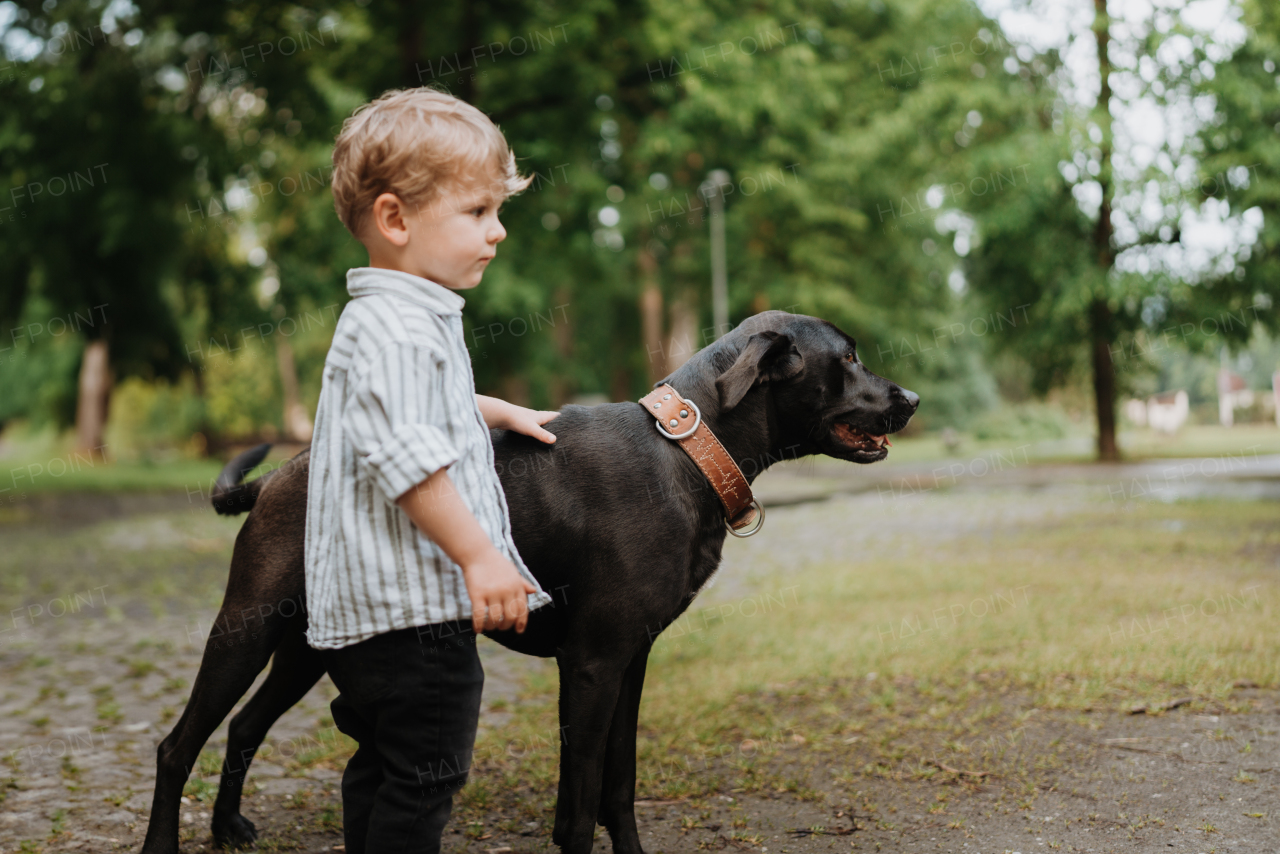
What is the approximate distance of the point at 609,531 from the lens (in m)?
2.74

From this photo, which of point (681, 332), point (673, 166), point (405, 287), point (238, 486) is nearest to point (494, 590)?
point (405, 287)

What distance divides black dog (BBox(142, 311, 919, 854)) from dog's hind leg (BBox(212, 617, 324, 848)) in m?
0.21

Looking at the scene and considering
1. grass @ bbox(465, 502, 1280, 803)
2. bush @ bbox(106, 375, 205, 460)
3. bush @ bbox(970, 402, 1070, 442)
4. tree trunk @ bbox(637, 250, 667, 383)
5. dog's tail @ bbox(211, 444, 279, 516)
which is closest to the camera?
dog's tail @ bbox(211, 444, 279, 516)

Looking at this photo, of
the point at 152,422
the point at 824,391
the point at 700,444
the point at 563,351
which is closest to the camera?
the point at 700,444

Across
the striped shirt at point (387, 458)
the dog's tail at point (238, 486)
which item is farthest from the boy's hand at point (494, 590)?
the dog's tail at point (238, 486)

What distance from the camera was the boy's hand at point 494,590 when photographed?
2.04 meters

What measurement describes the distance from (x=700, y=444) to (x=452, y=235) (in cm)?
94

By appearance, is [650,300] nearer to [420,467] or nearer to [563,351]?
[563,351]

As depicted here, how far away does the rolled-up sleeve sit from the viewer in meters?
2.04

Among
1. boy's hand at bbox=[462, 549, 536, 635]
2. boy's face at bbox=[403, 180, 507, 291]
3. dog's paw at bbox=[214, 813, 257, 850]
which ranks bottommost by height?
dog's paw at bbox=[214, 813, 257, 850]

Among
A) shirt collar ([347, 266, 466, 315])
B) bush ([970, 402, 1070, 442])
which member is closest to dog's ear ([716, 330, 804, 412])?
shirt collar ([347, 266, 466, 315])

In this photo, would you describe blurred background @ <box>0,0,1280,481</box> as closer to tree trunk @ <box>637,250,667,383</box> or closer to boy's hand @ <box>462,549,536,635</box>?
tree trunk @ <box>637,250,667,383</box>

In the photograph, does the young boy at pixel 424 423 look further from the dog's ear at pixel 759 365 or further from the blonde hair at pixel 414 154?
the dog's ear at pixel 759 365

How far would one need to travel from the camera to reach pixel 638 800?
3855 millimetres
